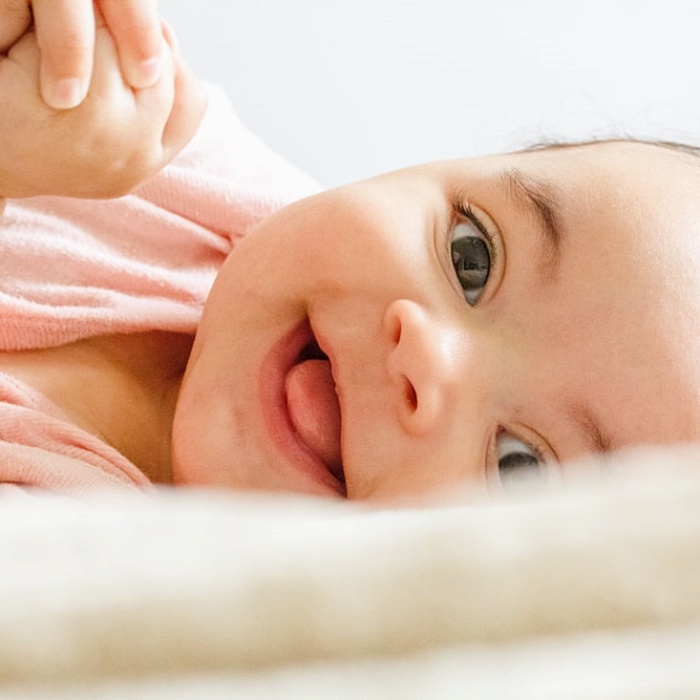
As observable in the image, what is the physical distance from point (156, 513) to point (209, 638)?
36 mm

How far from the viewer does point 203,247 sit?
829 millimetres

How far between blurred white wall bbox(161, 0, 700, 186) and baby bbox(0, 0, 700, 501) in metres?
0.70

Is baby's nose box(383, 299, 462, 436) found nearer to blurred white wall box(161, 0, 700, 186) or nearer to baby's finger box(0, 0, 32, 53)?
baby's finger box(0, 0, 32, 53)

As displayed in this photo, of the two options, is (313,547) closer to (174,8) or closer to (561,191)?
(561,191)

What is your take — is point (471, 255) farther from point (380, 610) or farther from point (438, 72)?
point (438, 72)

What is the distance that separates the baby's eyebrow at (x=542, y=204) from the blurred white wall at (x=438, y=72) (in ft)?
2.29

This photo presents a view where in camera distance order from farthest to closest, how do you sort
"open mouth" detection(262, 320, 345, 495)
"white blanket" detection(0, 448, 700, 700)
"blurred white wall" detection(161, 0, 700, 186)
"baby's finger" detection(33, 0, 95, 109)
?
1. "blurred white wall" detection(161, 0, 700, 186)
2. "open mouth" detection(262, 320, 345, 495)
3. "baby's finger" detection(33, 0, 95, 109)
4. "white blanket" detection(0, 448, 700, 700)

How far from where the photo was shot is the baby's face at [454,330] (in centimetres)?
54

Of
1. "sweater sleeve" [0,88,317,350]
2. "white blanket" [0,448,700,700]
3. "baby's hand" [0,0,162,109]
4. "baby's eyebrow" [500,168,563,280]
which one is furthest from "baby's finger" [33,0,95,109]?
"white blanket" [0,448,700,700]

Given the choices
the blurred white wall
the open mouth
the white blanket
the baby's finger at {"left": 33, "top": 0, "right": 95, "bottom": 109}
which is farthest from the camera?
the blurred white wall

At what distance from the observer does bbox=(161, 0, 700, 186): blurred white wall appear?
1355 mm

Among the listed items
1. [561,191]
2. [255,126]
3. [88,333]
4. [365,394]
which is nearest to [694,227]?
[561,191]

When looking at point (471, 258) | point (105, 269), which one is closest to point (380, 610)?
point (471, 258)

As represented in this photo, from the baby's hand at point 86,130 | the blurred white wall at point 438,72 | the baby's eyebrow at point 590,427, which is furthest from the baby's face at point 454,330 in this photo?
the blurred white wall at point 438,72
